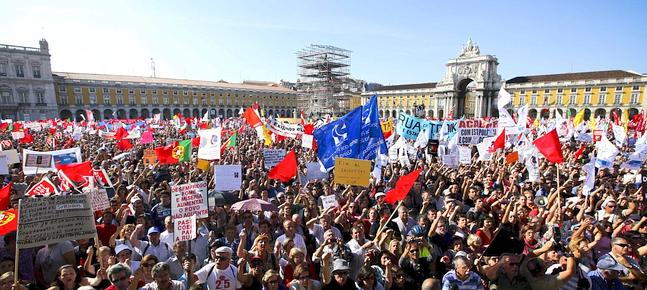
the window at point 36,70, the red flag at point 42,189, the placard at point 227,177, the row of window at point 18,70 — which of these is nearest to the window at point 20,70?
the row of window at point 18,70

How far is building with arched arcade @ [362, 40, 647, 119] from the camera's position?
5953cm

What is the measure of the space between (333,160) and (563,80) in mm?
74299

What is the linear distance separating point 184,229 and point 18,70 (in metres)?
65.8

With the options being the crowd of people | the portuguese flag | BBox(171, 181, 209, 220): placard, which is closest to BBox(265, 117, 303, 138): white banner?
the portuguese flag

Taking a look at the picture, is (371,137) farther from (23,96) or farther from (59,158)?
(23,96)

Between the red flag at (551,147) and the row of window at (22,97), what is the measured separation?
66118mm

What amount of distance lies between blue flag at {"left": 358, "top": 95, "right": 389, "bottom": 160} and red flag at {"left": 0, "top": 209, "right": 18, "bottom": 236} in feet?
16.9

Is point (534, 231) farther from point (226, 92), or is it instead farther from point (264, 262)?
point (226, 92)

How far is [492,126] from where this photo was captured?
1170 centimetres

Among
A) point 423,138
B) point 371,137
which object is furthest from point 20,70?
point 371,137

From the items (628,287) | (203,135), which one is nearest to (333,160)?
(203,135)

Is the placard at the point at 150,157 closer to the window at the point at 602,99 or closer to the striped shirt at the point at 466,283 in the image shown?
the striped shirt at the point at 466,283

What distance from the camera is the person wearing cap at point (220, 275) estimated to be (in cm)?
354

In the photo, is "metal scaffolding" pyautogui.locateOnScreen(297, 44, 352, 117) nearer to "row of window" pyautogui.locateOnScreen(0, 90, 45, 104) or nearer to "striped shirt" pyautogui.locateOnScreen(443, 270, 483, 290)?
"row of window" pyautogui.locateOnScreen(0, 90, 45, 104)
